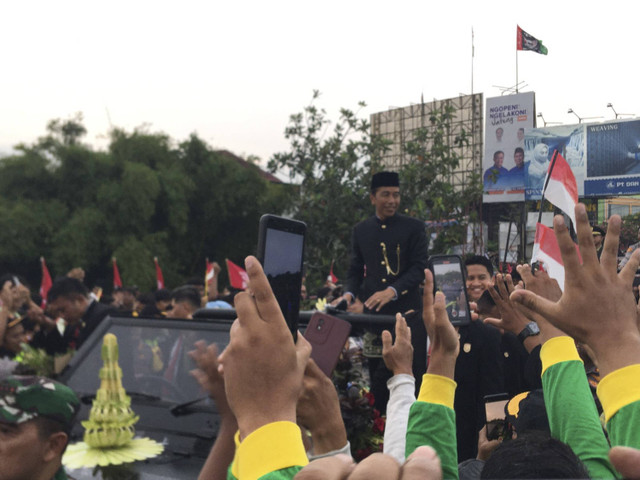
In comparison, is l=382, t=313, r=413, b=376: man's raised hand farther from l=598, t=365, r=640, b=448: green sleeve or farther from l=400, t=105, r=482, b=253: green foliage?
l=400, t=105, r=482, b=253: green foliage

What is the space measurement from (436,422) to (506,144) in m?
2.85

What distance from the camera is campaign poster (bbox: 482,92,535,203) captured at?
3156 millimetres

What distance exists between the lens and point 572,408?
1620 millimetres

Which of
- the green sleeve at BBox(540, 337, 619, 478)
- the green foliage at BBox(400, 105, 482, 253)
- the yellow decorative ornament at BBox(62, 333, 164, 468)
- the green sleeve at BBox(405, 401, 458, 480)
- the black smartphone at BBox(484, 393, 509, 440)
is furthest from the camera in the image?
the green foliage at BBox(400, 105, 482, 253)

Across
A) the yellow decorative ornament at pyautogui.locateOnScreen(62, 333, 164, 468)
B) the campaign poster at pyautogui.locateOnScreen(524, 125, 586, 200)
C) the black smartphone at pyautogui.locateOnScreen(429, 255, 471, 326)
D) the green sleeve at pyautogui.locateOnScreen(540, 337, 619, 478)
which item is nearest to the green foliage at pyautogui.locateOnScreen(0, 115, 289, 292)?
the yellow decorative ornament at pyautogui.locateOnScreen(62, 333, 164, 468)

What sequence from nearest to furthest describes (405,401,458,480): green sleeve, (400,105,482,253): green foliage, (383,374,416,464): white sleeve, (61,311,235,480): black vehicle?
(405,401,458,480): green sleeve
(383,374,416,464): white sleeve
(61,311,235,480): black vehicle
(400,105,482,253): green foliage

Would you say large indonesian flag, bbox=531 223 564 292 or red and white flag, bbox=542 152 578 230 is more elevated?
red and white flag, bbox=542 152 578 230

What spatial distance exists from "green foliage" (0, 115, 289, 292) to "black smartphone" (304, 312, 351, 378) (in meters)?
22.9

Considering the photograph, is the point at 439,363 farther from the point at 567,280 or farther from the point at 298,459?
the point at 298,459

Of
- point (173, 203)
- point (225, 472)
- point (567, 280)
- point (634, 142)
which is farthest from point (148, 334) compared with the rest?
point (173, 203)

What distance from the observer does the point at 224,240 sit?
29.6 metres

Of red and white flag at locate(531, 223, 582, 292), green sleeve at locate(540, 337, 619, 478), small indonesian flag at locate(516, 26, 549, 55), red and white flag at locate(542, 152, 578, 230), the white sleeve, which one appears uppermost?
small indonesian flag at locate(516, 26, 549, 55)

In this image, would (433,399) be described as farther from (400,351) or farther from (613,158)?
(613,158)

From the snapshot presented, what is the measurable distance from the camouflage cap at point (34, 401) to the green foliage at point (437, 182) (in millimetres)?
6085
